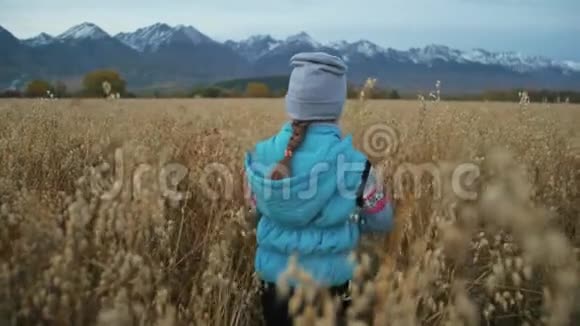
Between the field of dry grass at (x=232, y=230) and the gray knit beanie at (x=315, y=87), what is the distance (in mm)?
478

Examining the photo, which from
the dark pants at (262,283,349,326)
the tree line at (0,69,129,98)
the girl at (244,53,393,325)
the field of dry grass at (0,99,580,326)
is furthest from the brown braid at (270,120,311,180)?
the tree line at (0,69,129,98)

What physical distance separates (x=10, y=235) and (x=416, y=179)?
167 cm

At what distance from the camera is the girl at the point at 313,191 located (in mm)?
2033

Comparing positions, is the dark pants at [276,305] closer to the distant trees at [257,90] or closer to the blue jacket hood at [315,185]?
the blue jacket hood at [315,185]

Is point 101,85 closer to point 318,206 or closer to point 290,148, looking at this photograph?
point 290,148

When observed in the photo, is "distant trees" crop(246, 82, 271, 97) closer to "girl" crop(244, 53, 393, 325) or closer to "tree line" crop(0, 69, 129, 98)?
"tree line" crop(0, 69, 129, 98)

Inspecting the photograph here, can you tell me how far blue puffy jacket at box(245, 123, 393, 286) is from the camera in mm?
2025

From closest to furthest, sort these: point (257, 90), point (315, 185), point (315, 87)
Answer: point (315, 185), point (315, 87), point (257, 90)

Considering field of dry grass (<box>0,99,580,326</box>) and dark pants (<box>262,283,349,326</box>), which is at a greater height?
field of dry grass (<box>0,99,580,326</box>)

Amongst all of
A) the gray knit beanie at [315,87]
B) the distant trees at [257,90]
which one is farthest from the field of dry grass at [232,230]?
the distant trees at [257,90]

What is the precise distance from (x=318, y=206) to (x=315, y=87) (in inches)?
17.8

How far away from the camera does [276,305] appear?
2.11m

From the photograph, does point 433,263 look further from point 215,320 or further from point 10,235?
point 10,235

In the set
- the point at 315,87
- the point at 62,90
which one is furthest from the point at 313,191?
the point at 62,90
